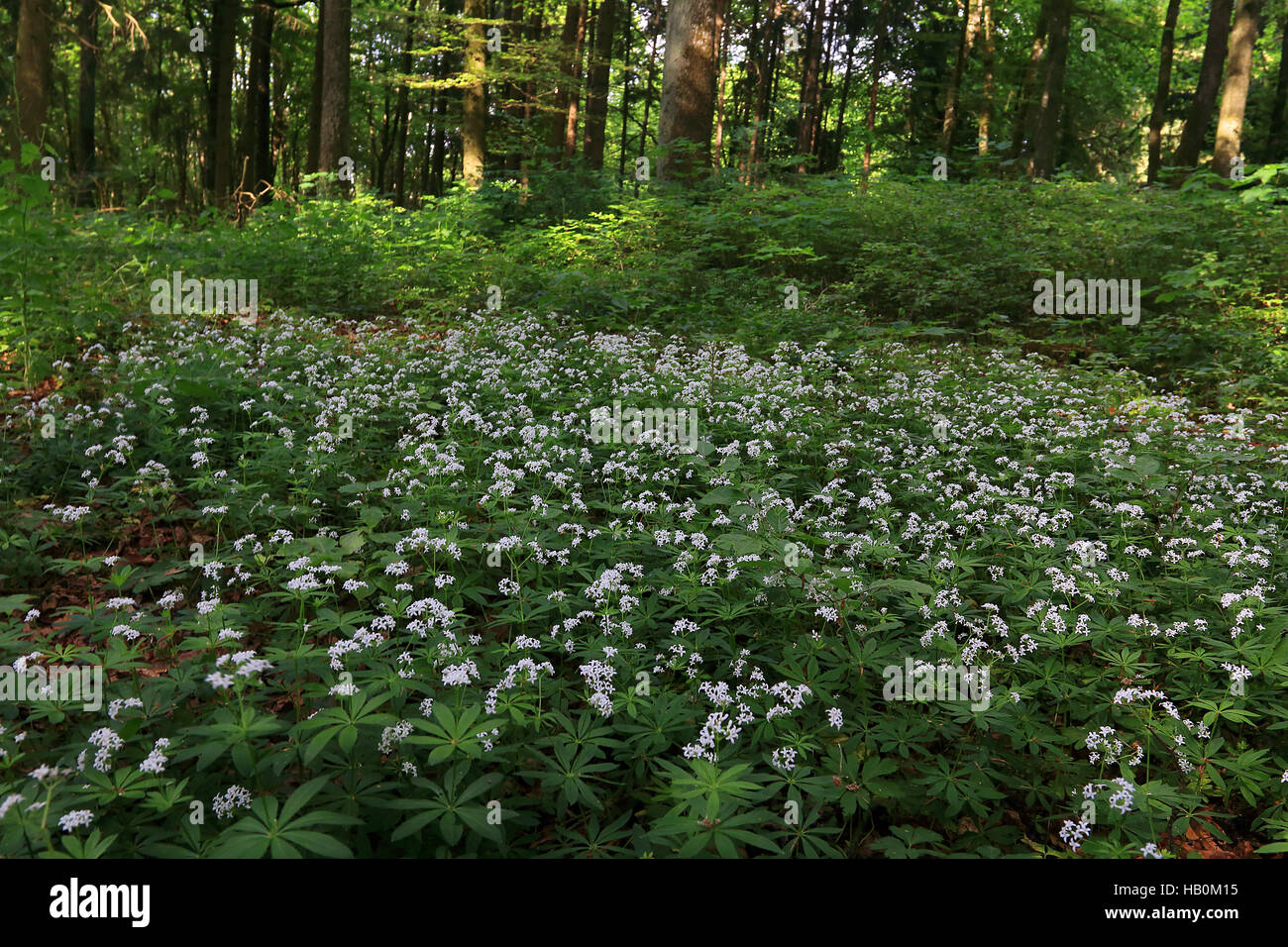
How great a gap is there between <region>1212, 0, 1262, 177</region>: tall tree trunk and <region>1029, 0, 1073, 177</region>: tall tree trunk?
129 inches

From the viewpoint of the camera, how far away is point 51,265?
8.22 meters

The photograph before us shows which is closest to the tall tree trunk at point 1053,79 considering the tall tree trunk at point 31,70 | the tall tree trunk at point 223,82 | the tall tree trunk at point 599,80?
the tall tree trunk at point 599,80

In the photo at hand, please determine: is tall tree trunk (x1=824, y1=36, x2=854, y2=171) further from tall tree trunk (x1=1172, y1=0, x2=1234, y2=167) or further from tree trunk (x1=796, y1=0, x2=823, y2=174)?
tall tree trunk (x1=1172, y1=0, x2=1234, y2=167)

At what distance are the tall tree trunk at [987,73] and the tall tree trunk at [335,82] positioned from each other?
17704 mm

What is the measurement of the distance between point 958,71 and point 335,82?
1817 cm

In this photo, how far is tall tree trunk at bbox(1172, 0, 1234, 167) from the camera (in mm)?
17031

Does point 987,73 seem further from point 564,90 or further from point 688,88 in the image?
point 688,88

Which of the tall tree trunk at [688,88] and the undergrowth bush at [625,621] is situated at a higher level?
the tall tree trunk at [688,88]

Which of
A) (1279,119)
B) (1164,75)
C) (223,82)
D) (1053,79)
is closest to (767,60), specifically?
(1164,75)

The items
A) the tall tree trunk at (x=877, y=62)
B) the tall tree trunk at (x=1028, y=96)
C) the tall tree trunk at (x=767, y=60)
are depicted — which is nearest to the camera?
the tall tree trunk at (x=1028, y=96)

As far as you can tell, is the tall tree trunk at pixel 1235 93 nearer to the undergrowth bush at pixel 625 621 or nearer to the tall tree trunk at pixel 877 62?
the tall tree trunk at pixel 877 62

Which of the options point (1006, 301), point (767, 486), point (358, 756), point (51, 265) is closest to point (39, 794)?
point (358, 756)

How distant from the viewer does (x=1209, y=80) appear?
17.0m

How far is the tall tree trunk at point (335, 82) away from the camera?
15.9 metres
